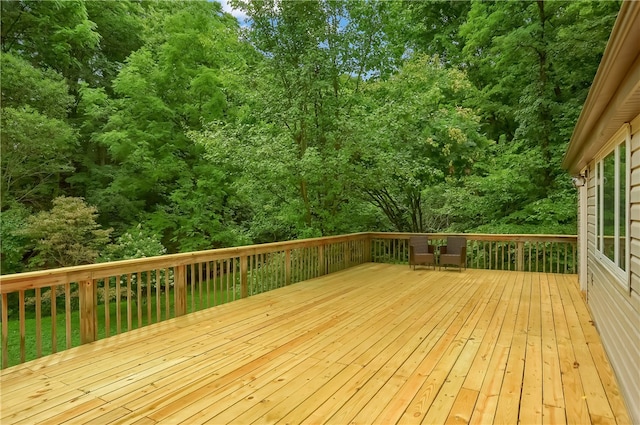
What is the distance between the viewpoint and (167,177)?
9.41 meters

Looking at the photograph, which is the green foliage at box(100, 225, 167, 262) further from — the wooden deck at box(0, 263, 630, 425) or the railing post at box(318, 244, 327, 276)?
the wooden deck at box(0, 263, 630, 425)

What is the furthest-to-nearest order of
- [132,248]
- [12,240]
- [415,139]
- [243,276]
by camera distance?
[415,139], [132,248], [12,240], [243,276]

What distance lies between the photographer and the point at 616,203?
10.1ft

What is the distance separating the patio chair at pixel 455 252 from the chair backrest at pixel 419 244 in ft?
1.35

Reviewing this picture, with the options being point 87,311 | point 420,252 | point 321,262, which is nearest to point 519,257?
point 420,252

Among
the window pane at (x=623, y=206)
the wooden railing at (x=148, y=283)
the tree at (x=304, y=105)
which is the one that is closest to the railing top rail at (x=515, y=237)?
the wooden railing at (x=148, y=283)

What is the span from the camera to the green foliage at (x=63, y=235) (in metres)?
7.47

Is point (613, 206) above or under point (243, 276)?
above

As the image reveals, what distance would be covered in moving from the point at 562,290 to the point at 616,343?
358cm

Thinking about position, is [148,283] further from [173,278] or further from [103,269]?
[173,278]

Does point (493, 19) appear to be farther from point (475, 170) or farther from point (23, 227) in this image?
point (23, 227)

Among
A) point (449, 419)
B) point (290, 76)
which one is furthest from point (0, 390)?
point (290, 76)

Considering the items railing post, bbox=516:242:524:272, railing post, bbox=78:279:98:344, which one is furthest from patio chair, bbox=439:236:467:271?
railing post, bbox=78:279:98:344

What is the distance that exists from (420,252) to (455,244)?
2.56 feet
